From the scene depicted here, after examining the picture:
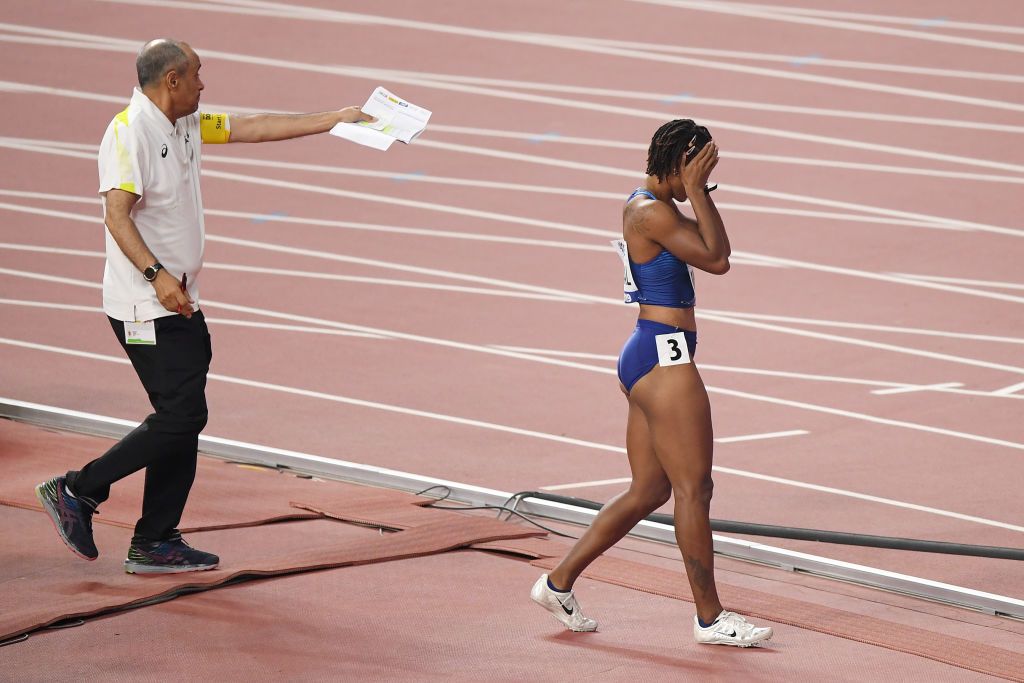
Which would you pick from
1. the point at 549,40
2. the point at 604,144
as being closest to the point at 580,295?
the point at 604,144

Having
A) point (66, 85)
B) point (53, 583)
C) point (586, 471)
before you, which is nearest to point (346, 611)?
point (53, 583)

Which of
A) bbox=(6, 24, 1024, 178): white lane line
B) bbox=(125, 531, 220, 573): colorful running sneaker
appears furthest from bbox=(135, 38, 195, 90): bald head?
bbox=(6, 24, 1024, 178): white lane line

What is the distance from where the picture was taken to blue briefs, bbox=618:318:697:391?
5.88 metres

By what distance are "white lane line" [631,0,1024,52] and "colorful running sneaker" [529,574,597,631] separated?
12.1 meters

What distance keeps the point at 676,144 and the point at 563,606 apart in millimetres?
1776

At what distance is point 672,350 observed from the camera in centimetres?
586

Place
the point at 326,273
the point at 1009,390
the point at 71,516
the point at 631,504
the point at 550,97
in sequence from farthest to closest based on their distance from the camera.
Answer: the point at 550,97
the point at 326,273
the point at 1009,390
the point at 71,516
the point at 631,504

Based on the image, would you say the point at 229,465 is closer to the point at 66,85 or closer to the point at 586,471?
the point at 586,471

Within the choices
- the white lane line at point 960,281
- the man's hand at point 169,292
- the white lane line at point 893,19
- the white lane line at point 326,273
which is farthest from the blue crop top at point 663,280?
the white lane line at point 893,19

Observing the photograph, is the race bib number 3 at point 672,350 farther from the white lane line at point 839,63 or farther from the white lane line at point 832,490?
the white lane line at point 839,63

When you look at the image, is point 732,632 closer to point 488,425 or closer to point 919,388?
point 488,425

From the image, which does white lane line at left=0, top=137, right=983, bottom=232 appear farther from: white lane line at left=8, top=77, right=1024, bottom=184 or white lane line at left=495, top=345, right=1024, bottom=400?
white lane line at left=495, top=345, right=1024, bottom=400

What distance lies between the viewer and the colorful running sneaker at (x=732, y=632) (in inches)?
233

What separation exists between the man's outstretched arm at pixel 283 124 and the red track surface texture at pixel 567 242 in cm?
234
